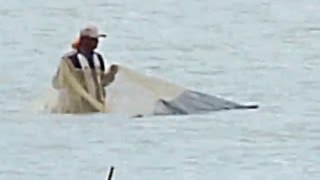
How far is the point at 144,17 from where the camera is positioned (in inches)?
925

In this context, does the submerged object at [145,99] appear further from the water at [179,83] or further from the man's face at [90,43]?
the man's face at [90,43]

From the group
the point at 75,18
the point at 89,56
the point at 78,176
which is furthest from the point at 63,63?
the point at 75,18

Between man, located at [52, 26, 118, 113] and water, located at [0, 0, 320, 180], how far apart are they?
0.15 meters

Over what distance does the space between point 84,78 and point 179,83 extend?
301 cm

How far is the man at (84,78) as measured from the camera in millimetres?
14125

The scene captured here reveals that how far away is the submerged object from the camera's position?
14453 millimetres

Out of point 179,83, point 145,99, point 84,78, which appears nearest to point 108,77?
point 84,78

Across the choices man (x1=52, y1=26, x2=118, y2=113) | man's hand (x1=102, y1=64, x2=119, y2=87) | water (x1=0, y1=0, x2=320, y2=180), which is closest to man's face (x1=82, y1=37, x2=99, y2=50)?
man (x1=52, y1=26, x2=118, y2=113)

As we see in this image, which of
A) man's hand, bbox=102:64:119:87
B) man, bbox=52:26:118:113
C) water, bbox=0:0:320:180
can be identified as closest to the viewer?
water, bbox=0:0:320:180

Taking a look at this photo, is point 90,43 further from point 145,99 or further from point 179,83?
point 179,83

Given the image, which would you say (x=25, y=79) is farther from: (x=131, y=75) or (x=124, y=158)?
(x=124, y=158)

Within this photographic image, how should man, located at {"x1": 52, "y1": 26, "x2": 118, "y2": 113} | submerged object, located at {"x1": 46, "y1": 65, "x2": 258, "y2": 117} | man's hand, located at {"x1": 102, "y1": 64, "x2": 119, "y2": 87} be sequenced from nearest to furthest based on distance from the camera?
man, located at {"x1": 52, "y1": 26, "x2": 118, "y2": 113} → man's hand, located at {"x1": 102, "y1": 64, "x2": 119, "y2": 87} → submerged object, located at {"x1": 46, "y1": 65, "x2": 258, "y2": 117}

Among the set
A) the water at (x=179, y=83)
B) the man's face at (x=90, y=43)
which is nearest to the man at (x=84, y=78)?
the man's face at (x=90, y=43)

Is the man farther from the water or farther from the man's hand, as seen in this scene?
the water
